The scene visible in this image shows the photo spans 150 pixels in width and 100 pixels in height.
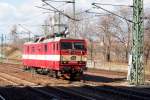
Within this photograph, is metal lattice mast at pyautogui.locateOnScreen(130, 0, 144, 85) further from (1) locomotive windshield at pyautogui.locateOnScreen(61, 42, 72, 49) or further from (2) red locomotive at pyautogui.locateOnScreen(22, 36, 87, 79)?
(1) locomotive windshield at pyautogui.locateOnScreen(61, 42, 72, 49)

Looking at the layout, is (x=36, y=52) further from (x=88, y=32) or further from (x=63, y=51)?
(x=88, y=32)

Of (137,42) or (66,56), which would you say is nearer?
(137,42)

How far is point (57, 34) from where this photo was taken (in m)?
35.0

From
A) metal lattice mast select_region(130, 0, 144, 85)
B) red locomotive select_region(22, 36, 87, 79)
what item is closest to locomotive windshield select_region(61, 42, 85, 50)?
red locomotive select_region(22, 36, 87, 79)

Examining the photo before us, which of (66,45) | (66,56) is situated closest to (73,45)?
(66,45)

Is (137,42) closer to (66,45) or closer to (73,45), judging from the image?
(73,45)

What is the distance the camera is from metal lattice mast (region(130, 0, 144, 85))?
28.4 metres

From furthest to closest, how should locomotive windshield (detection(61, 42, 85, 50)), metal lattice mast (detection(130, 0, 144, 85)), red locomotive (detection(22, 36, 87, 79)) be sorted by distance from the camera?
locomotive windshield (detection(61, 42, 85, 50))
red locomotive (detection(22, 36, 87, 79))
metal lattice mast (detection(130, 0, 144, 85))

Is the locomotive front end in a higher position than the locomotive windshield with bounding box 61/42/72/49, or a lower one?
→ lower

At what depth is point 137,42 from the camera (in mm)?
28453

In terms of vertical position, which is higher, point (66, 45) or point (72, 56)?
point (66, 45)

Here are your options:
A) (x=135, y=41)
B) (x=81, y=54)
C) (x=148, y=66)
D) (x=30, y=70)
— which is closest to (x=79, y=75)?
(x=81, y=54)

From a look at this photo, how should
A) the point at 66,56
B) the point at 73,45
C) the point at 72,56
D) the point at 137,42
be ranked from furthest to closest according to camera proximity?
1. the point at 73,45
2. the point at 72,56
3. the point at 66,56
4. the point at 137,42

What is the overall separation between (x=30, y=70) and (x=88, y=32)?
1833 inches
